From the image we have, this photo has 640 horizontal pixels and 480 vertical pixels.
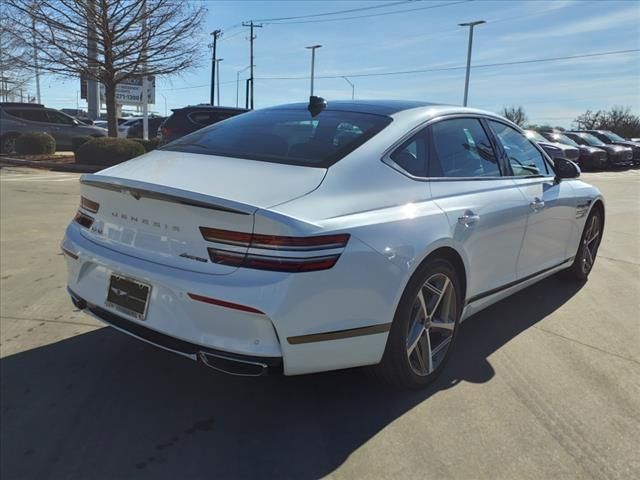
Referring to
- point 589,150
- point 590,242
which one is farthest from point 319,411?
point 589,150

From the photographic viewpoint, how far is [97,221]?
2959 mm

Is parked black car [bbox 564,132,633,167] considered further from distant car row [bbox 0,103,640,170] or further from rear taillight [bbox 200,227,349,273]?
rear taillight [bbox 200,227,349,273]

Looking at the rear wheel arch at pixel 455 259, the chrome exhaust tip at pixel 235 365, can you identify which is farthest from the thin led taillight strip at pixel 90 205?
the rear wheel arch at pixel 455 259

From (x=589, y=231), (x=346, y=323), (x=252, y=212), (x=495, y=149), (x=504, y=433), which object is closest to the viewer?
(x=252, y=212)

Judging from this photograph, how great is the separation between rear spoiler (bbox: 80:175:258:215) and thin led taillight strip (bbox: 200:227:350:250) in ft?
0.32

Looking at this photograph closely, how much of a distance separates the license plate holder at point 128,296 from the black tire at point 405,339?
1178 millimetres

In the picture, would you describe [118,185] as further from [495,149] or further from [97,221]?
[495,149]

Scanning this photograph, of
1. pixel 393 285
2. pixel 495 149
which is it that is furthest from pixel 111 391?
pixel 495 149

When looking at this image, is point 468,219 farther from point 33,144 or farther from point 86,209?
point 33,144

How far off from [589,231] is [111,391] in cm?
421

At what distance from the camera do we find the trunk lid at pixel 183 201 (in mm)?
2439

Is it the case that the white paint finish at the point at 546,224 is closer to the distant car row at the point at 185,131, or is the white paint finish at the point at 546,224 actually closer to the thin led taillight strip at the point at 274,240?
the thin led taillight strip at the point at 274,240

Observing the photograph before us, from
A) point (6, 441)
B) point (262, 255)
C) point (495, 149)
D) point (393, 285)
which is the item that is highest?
point (495, 149)

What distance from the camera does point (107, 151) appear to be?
15484 mm
